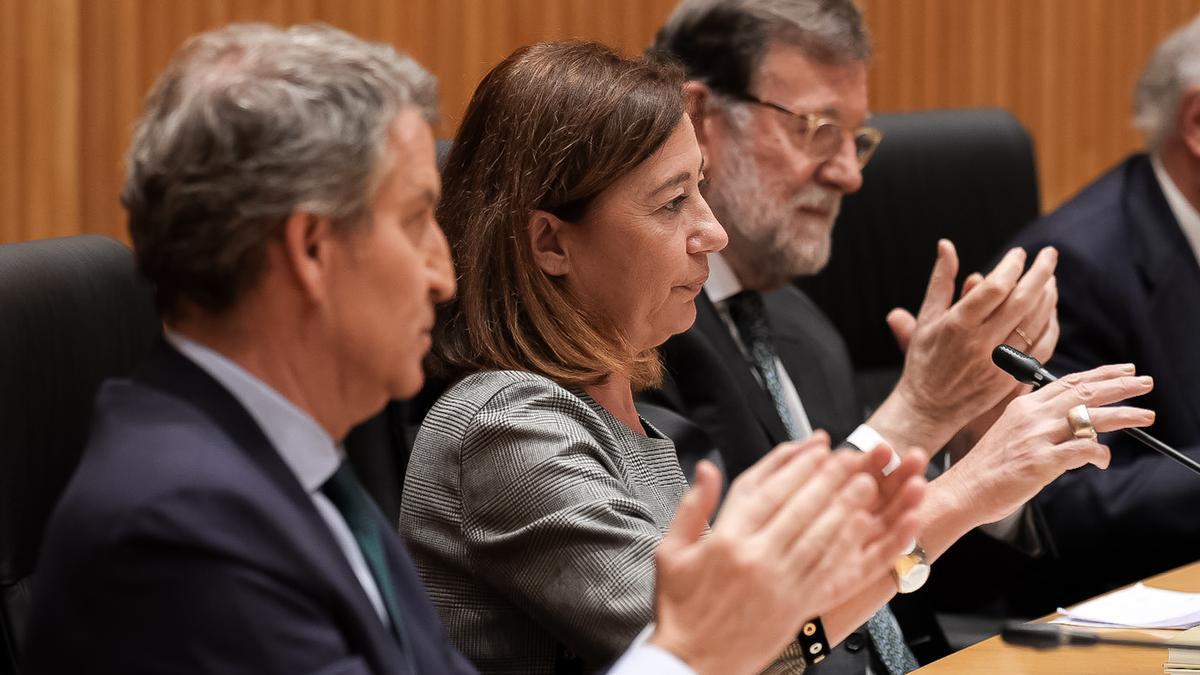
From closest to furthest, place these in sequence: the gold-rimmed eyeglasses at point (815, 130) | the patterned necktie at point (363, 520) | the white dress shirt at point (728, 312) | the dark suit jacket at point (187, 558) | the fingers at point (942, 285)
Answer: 1. the dark suit jacket at point (187, 558)
2. the patterned necktie at point (363, 520)
3. the fingers at point (942, 285)
4. the white dress shirt at point (728, 312)
5. the gold-rimmed eyeglasses at point (815, 130)

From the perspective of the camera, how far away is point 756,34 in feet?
8.27

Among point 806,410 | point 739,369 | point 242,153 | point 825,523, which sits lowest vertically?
point 806,410

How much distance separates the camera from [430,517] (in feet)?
5.21

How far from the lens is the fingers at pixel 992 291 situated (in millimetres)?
2018

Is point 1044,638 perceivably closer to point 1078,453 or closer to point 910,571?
point 910,571

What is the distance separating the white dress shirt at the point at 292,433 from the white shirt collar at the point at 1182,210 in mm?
2062

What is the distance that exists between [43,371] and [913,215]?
2.04m

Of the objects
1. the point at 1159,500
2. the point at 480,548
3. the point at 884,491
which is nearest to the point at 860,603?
the point at 884,491

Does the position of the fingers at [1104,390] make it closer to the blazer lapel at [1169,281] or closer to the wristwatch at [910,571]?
the wristwatch at [910,571]

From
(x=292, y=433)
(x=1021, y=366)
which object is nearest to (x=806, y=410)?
(x=1021, y=366)

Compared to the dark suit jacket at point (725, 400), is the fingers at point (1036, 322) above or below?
above

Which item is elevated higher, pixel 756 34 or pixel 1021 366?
pixel 756 34

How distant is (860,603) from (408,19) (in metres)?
1.69


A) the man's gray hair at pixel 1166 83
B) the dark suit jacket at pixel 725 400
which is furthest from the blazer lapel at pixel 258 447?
the man's gray hair at pixel 1166 83
